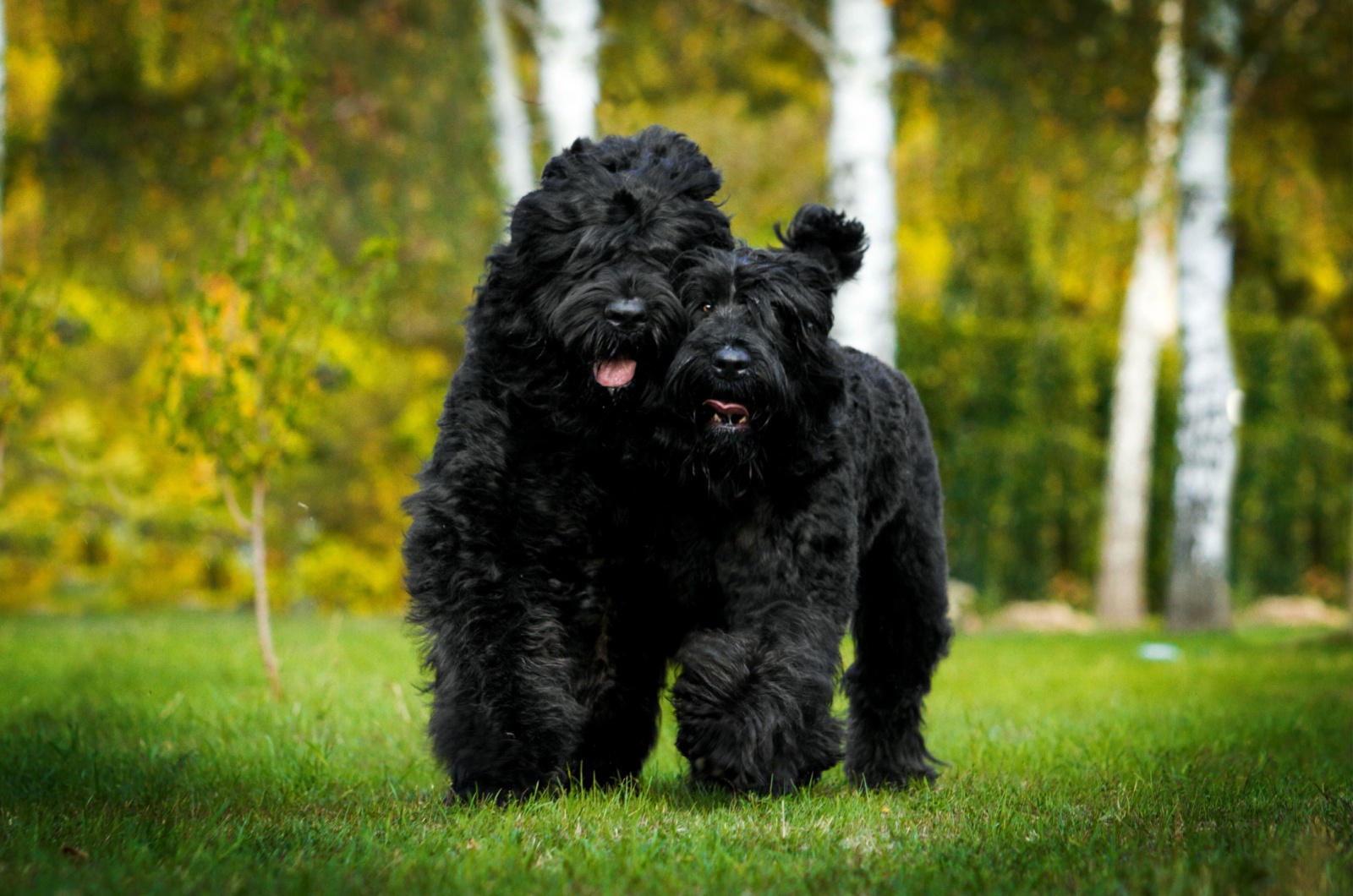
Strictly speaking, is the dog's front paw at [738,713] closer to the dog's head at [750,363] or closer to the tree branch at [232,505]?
the dog's head at [750,363]

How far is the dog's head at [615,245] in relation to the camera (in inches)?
142

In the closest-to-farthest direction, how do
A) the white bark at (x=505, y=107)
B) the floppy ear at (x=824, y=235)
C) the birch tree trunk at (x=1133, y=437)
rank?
the floppy ear at (x=824, y=235) → the white bark at (x=505, y=107) → the birch tree trunk at (x=1133, y=437)

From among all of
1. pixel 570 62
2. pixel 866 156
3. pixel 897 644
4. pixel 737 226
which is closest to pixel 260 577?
pixel 897 644

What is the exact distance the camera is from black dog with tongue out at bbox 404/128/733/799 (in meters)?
3.70

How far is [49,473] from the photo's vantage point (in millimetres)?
13836

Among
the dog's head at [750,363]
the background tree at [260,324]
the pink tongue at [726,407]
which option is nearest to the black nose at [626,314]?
the dog's head at [750,363]

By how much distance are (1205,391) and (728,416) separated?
953 centimetres

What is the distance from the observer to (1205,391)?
12117 millimetres

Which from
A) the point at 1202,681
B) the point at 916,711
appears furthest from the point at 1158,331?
the point at 916,711

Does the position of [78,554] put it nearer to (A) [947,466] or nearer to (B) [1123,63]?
(A) [947,466]

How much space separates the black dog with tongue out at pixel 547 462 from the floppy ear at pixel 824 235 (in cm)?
40

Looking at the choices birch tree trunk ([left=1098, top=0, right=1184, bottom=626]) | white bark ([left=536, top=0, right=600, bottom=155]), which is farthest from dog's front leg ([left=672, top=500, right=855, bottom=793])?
birch tree trunk ([left=1098, top=0, right=1184, bottom=626])

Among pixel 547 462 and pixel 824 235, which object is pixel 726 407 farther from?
pixel 824 235

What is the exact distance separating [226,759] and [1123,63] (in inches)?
375
